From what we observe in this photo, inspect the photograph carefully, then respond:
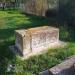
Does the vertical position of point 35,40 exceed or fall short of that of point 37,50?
it exceeds it

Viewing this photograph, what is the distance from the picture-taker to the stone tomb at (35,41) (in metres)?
9.19

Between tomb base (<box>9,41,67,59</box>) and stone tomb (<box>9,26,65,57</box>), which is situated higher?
stone tomb (<box>9,26,65,57</box>)

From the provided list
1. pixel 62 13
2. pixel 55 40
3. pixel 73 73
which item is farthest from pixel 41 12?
pixel 73 73

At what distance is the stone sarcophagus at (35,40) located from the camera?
9.18 m

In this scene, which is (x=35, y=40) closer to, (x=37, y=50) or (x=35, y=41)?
(x=35, y=41)

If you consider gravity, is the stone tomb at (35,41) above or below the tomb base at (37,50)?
above

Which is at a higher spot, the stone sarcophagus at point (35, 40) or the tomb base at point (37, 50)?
the stone sarcophagus at point (35, 40)

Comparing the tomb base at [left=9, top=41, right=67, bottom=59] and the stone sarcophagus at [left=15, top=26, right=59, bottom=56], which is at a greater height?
the stone sarcophagus at [left=15, top=26, right=59, bottom=56]

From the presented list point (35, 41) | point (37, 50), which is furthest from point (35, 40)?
point (37, 50)

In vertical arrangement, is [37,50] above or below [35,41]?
below

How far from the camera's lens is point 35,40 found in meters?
9.34

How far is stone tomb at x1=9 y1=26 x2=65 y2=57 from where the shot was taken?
919 centimetres

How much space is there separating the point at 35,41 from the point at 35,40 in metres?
0.03

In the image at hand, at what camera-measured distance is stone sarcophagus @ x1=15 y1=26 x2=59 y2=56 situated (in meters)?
9.18
